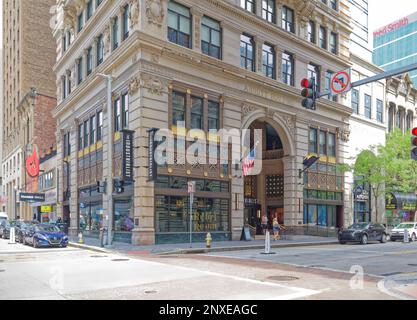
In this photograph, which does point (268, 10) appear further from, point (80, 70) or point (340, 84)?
point (340, 84)

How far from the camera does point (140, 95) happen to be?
26.0m

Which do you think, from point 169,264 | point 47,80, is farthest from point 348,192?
point 47,80

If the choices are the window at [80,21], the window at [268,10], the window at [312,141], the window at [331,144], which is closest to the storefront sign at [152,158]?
the window at [268,10]

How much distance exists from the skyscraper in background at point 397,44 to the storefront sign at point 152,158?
→ 119910 mm

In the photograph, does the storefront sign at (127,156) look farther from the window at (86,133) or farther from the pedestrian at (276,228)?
the pedestrian at (276,228)

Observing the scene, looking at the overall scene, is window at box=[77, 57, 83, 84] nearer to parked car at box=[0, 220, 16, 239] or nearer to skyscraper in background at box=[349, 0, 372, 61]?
parked car at box=[0, 220, 16, 239]

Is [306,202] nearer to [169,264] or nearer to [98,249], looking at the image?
[98,249]

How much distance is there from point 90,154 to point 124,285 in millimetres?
23213

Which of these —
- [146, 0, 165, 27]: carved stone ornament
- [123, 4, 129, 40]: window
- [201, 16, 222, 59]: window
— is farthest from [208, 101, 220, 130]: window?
[123, 4, 129, 40]: window

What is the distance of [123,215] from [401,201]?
109 feet

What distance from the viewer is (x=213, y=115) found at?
30.1 meters

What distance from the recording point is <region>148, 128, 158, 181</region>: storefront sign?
25.5 meters

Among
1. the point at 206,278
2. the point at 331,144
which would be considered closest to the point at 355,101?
the point at 331,144

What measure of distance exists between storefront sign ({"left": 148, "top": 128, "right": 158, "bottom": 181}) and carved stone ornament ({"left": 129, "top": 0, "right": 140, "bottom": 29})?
6.51 meters
